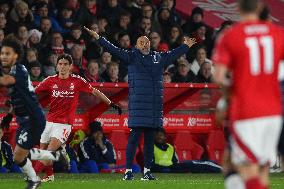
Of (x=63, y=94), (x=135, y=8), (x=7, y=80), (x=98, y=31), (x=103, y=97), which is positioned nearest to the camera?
(x=7, y=80)

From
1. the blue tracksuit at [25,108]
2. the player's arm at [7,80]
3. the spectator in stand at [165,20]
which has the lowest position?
the blue tracksuit at [25,108]

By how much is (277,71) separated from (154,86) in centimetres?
750

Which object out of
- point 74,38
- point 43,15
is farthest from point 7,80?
point 43,15

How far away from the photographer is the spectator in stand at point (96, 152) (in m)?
16.9

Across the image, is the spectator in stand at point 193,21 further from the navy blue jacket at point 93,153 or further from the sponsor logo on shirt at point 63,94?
the sponsor logo on shirt at point 63,94

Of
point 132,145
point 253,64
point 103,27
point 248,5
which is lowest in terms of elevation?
point 132,145

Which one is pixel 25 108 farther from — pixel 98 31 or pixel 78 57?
pixel 98 31

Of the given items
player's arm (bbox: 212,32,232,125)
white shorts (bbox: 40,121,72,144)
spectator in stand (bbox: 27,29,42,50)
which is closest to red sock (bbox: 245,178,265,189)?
player's arm (bbox: 212,32,232,125)

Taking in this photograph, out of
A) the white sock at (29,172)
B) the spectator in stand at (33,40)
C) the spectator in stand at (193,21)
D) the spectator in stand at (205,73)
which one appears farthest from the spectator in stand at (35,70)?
the white sock at (29,172)

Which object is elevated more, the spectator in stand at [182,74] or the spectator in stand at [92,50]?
the spectator in stand at [92,50]

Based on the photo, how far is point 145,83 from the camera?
15258 mm

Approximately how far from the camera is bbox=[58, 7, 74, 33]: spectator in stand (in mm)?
19703

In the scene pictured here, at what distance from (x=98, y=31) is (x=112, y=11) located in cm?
118

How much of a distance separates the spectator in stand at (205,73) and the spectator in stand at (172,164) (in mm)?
2544
